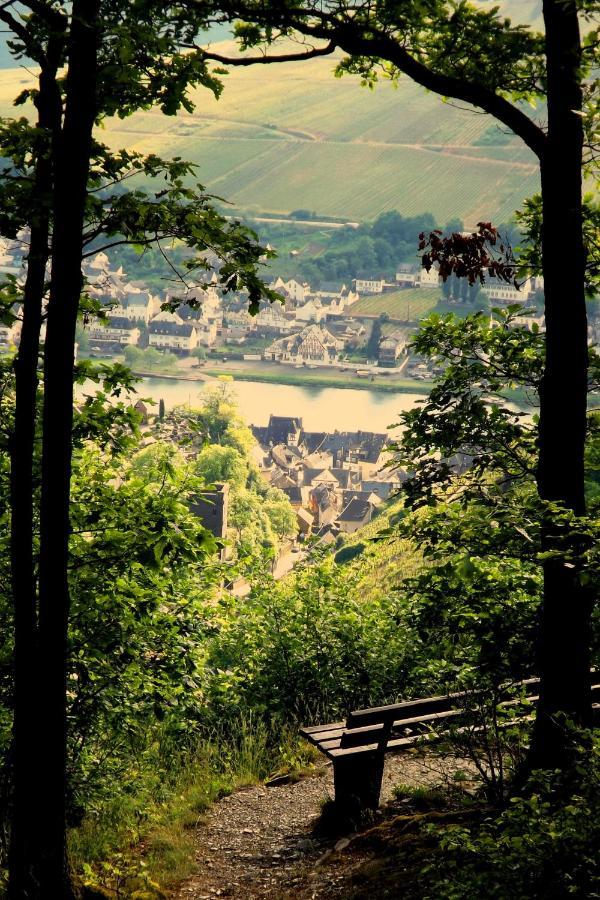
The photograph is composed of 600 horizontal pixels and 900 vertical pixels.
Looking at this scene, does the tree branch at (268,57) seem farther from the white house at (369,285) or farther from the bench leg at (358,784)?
the white house at (369,285)

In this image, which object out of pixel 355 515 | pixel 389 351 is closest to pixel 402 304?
pixel 389 351

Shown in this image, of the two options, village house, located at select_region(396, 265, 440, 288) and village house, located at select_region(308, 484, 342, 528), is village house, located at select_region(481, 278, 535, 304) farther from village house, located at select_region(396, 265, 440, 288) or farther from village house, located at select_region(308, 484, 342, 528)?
village house, located at select_region(308, 484, 342, 528)

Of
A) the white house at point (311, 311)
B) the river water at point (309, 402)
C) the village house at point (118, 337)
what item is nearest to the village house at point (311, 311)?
the white house at point (311, 311)

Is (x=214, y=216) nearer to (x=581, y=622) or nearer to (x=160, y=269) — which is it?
(x=581, y=622)

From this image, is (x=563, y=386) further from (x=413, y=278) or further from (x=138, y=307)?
(x=413, y=278)

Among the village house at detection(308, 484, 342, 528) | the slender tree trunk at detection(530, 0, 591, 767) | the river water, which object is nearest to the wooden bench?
the slender tree trunk at detection(530, 0, 591, 767)
